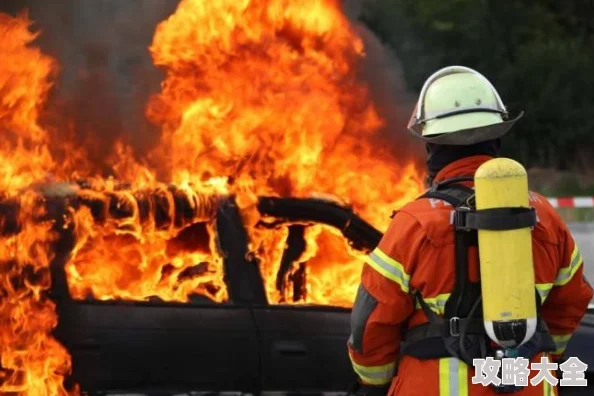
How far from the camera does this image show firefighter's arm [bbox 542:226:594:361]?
3186mm

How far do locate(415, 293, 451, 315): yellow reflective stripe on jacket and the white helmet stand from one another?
45cm

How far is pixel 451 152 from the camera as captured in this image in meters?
3.14

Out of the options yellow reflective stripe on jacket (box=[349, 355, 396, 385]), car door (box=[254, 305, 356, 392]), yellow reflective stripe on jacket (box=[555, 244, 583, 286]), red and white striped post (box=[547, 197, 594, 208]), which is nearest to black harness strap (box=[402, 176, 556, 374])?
yellow reflective stripe on jacket (box=[349, 355, 396, 385])

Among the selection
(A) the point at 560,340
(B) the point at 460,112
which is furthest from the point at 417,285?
(A) the point at 560,340

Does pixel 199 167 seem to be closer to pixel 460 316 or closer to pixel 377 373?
pixel 377 373

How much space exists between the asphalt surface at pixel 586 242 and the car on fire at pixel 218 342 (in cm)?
763

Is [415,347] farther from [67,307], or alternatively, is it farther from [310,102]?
[310,102]

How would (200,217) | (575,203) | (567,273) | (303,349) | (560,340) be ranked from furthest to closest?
1. (575,203)
2. (200,217)
3. (303,349)
4. (560,340)
5. (567,273)

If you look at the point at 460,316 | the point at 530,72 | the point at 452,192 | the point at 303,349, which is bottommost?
the point at 303,349

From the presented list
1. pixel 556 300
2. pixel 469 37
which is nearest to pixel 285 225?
pixel 556 300

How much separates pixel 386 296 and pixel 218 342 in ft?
7.15

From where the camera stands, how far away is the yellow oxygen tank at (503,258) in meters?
2.86

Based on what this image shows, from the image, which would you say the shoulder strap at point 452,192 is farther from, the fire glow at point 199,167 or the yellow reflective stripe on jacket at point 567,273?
the fire glow at point 199,167

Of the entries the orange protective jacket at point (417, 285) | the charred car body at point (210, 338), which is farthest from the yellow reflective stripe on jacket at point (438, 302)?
the charred car body at point (210, 338)
